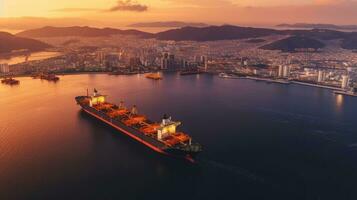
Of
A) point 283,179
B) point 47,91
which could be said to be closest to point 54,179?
point 283,179

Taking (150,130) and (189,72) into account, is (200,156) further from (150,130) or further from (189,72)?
(189,72)

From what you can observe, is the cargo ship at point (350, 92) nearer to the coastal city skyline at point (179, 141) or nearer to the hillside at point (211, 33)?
the coastal city skyline at point (179, 141)

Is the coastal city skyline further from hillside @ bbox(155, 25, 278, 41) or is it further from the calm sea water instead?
hillside @ bbox(155, 25, 278, 41)

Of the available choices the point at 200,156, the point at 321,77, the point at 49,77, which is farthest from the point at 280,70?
the point at 49,77

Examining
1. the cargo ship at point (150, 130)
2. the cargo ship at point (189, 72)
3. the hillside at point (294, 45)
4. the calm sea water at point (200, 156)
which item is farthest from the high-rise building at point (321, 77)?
the hillside at point (294, 45)

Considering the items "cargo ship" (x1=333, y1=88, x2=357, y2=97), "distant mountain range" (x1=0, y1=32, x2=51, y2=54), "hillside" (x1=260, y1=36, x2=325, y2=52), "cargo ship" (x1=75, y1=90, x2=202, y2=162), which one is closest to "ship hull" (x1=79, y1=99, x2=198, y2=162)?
"cargo ship" (x1=75, y1=90, x2=202, y2=162)

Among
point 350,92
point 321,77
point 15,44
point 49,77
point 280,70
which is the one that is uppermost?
point 15,44
